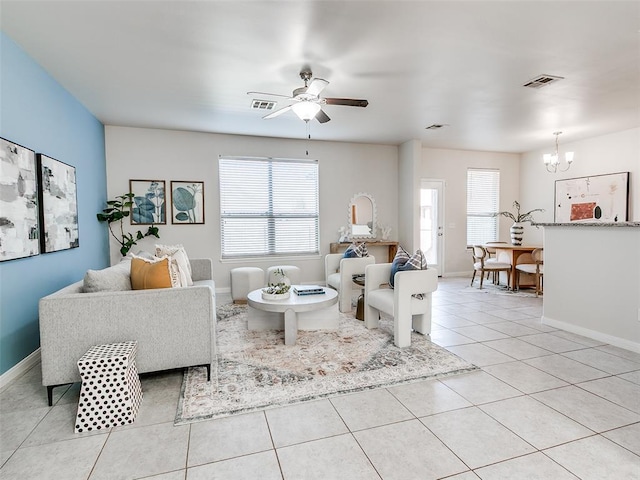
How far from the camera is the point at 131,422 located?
7.15 feet

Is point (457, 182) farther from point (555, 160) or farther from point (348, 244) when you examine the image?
point (348, 244)

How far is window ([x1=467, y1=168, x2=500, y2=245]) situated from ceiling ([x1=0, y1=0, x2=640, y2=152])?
8.51 ft

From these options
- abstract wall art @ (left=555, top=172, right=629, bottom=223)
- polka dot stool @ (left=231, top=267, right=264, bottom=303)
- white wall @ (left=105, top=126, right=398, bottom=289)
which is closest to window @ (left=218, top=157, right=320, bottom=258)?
white wall @ (left=105, top=126, right=398, bottom=289)

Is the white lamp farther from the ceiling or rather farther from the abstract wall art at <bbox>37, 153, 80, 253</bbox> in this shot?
the abstract wall art at <bbox>37, 153, 80, 253</bbox>

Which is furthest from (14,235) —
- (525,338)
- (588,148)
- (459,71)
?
(588,148)

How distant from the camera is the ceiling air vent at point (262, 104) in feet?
14.5

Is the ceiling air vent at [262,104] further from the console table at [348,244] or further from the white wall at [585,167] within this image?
the white wall at [585,167]

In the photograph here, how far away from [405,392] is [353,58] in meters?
2.97

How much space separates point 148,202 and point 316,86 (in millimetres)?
3951

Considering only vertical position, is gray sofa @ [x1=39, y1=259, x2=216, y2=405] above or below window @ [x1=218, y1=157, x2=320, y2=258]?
below

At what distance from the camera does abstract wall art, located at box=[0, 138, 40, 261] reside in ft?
8.71

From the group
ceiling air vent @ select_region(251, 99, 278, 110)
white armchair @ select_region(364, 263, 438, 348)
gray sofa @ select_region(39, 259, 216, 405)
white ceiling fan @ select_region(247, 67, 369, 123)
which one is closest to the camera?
gray sofa @ select_region(39, 259, 216, 405)

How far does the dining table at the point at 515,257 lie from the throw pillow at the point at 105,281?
6007 millimetres

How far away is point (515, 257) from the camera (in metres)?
6.26
